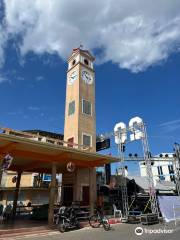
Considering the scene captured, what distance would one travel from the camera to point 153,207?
17.0 metres

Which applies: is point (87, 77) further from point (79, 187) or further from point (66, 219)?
point (66, 219)

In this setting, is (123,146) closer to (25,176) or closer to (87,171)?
(87,171)

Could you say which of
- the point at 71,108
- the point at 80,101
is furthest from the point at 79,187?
the point at 80,101

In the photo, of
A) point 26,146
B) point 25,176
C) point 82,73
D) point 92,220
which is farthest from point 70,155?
point 25,176

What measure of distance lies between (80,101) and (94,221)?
10717mm

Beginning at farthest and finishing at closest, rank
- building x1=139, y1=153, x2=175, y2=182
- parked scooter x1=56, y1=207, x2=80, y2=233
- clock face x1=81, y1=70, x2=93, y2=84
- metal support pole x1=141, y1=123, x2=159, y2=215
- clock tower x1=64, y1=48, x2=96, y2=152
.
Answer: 1. building x1=139, y1=153, x2=175, y2=182
2. clock face x1=81, y1=70, x2=93, y2=84
3. clock tower x1=64, y1=48, x2=96, y2=152
4. metal support pole x1=141, y1=123, x2=159, y2=215
5. parked scooter x1=56, y1=207, x2=80, y2=233

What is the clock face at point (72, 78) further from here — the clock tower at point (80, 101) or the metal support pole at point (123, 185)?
the metal support pole at point (123, 185)

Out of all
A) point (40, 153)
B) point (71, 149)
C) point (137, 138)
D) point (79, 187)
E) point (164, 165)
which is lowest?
point (79, 187)

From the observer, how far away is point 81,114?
2097cm

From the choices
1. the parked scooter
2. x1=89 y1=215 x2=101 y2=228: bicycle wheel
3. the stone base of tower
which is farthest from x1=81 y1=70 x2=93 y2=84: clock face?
the parked scooter

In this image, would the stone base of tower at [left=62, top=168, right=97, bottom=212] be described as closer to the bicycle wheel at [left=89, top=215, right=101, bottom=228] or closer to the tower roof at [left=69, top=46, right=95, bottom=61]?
the bicycle wheel at [left=89, top=215, right=101, bottom=228]

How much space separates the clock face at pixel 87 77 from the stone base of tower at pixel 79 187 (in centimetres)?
909

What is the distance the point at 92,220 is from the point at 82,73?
552 inches

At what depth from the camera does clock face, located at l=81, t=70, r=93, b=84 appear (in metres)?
23.2
